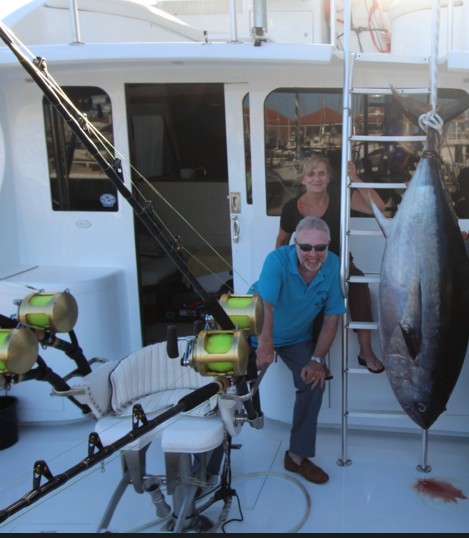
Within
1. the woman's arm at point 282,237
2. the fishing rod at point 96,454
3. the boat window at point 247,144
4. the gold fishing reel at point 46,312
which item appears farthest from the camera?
the boat window at point 247,144

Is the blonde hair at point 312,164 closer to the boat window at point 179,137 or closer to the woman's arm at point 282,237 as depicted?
the woman's arm at point 282,237

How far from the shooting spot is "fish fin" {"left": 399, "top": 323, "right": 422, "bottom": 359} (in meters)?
2.17

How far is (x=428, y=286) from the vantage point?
2.16m

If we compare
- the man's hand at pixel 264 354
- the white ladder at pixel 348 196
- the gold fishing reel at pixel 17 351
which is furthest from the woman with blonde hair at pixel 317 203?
the gold fishing reel at pixel 17 351

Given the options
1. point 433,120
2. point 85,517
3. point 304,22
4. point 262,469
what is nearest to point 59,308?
point 85,517

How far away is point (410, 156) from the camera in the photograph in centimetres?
290

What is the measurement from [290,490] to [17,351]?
1508 mm

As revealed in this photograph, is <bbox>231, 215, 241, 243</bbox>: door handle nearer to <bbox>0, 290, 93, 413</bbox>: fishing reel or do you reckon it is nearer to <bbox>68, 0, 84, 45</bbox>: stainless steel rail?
<bbox>68, 0, 84, 45</bbox>: stainless steel rail

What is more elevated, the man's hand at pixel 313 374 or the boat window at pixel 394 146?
the boat window at pixel 394 146

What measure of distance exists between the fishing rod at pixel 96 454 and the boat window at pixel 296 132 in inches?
63.2

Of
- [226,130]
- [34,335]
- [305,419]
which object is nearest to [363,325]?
[305,419]

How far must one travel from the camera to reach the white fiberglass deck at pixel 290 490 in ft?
7.38

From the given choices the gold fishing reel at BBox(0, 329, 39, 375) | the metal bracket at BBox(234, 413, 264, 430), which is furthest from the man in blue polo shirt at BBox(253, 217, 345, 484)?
the gold fishing reel at BBox(0, 329, 39, 375)

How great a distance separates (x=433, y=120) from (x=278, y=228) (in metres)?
1.16
